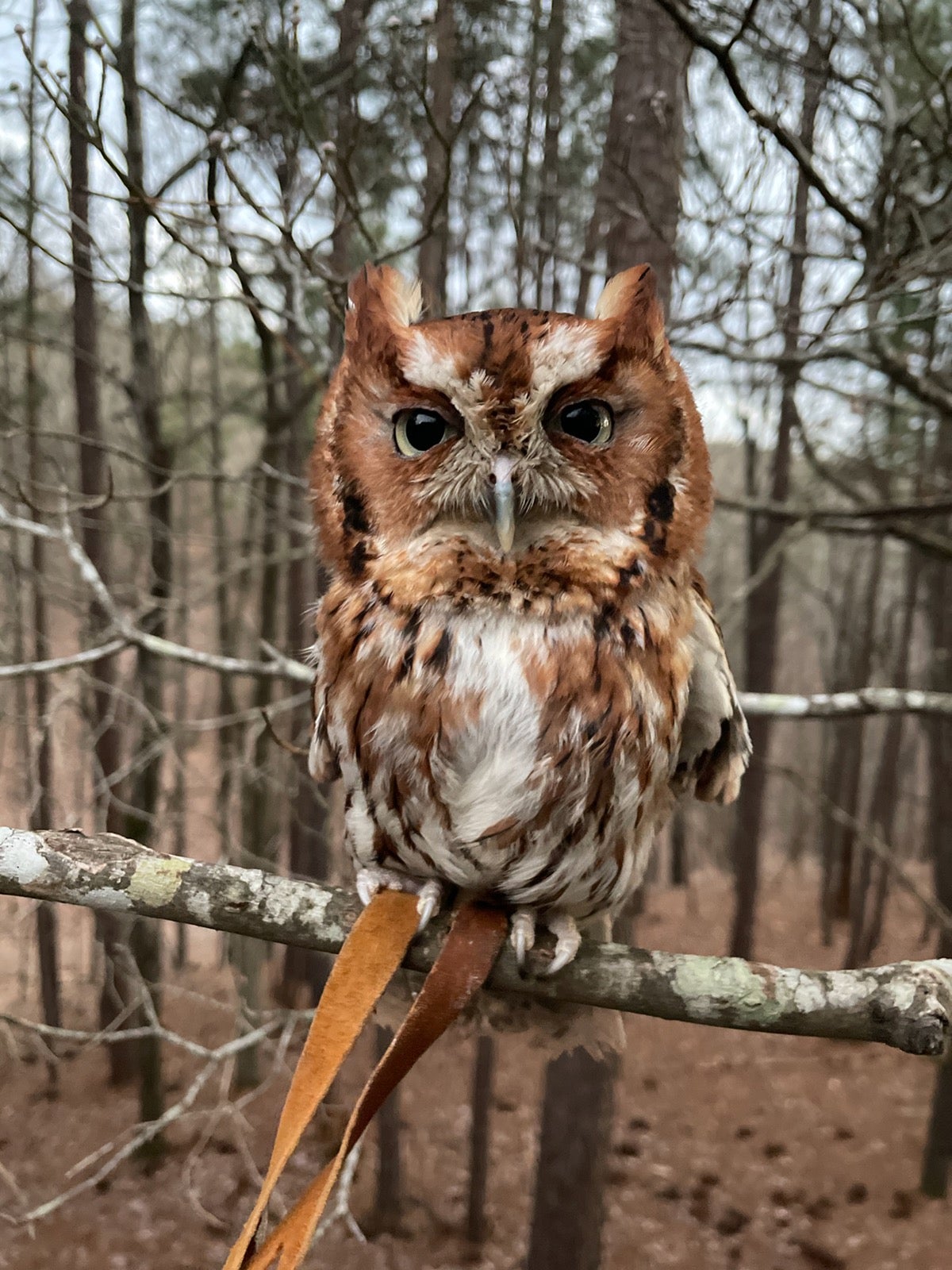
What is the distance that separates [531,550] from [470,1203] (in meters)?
4.94

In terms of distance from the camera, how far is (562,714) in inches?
42.4

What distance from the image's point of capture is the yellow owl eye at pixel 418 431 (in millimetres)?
1041

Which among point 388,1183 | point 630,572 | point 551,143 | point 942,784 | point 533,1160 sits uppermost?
point 551,143

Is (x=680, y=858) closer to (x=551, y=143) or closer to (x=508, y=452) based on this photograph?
(x=551, y=143)

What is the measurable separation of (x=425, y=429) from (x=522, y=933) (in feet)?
2.23

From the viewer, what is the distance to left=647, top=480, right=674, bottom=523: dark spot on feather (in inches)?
43.9

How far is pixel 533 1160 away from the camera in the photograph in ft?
18.1

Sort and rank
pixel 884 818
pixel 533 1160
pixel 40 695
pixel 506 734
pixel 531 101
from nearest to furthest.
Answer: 1. pixel 506 734
2. pixel 531 101
3. pixel 533 1160
4. pixel 40 695
5. pixel 884 818

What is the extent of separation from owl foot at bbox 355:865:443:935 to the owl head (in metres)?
0.42

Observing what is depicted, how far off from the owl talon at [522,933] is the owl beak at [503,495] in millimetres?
537

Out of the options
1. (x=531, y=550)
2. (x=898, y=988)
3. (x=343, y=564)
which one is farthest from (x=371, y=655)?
(x=898, y=988)

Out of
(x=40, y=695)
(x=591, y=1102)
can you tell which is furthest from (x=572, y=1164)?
(x=40, y=695)

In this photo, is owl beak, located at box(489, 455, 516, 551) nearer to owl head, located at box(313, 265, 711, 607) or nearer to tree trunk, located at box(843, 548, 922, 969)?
owl head, located at box(313, 265, 711, 607)

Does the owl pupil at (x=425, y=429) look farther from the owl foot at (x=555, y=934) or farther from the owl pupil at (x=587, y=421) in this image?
the owl foot at (x=555, y=934)
